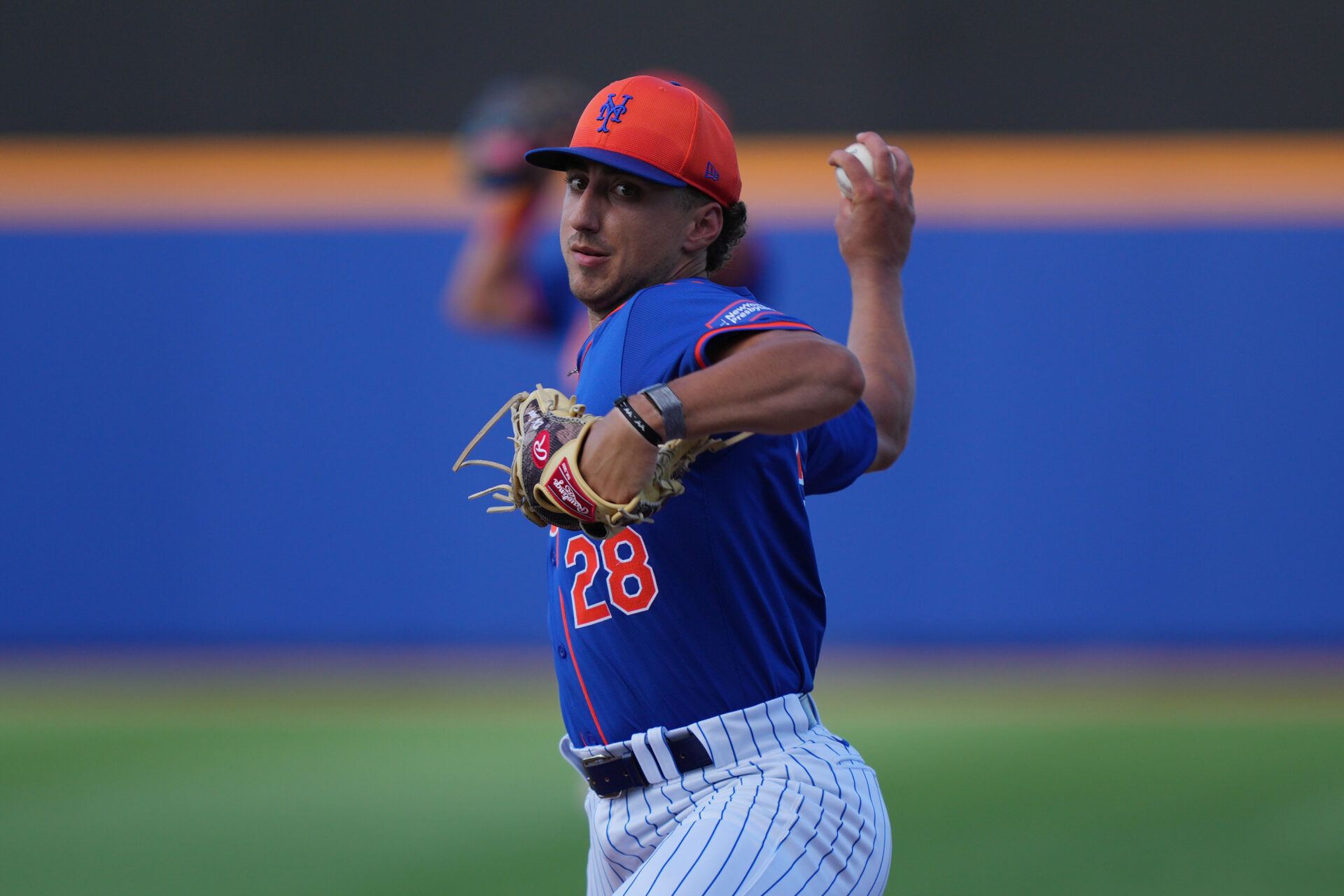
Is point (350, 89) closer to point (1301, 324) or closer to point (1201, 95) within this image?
point (1201, 95)

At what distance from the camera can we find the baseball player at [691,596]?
6.66 ft

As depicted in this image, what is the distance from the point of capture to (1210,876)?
15.0 feet

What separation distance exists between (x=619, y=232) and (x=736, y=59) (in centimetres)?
606

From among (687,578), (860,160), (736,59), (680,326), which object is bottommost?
(687,578)

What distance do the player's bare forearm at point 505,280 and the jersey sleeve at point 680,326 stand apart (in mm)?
3175

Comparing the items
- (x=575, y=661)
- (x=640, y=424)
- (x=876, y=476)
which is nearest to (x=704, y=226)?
(x=640, y=424)

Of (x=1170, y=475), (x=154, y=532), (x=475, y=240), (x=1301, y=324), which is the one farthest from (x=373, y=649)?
(x=1301, y=324)

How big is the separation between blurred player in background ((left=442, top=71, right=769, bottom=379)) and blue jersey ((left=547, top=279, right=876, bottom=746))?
2383 millimetres

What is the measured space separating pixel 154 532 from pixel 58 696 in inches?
39.2

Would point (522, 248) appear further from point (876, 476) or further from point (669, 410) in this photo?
point (669, 410)

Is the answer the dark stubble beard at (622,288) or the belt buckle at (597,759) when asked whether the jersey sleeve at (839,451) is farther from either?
the belt buckle at (597,759)

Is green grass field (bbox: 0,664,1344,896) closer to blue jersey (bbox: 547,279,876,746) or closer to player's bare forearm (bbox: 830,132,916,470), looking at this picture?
player's bare forearm (bbox: 830,132,916,470)

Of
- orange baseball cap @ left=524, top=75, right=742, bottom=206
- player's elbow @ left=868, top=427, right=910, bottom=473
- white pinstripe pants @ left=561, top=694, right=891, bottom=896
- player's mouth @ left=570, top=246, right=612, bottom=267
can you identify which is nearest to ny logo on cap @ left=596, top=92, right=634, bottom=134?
orange baseball cap @ left=524, top=75, right=742, bottom=206

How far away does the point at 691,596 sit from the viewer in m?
2.17
